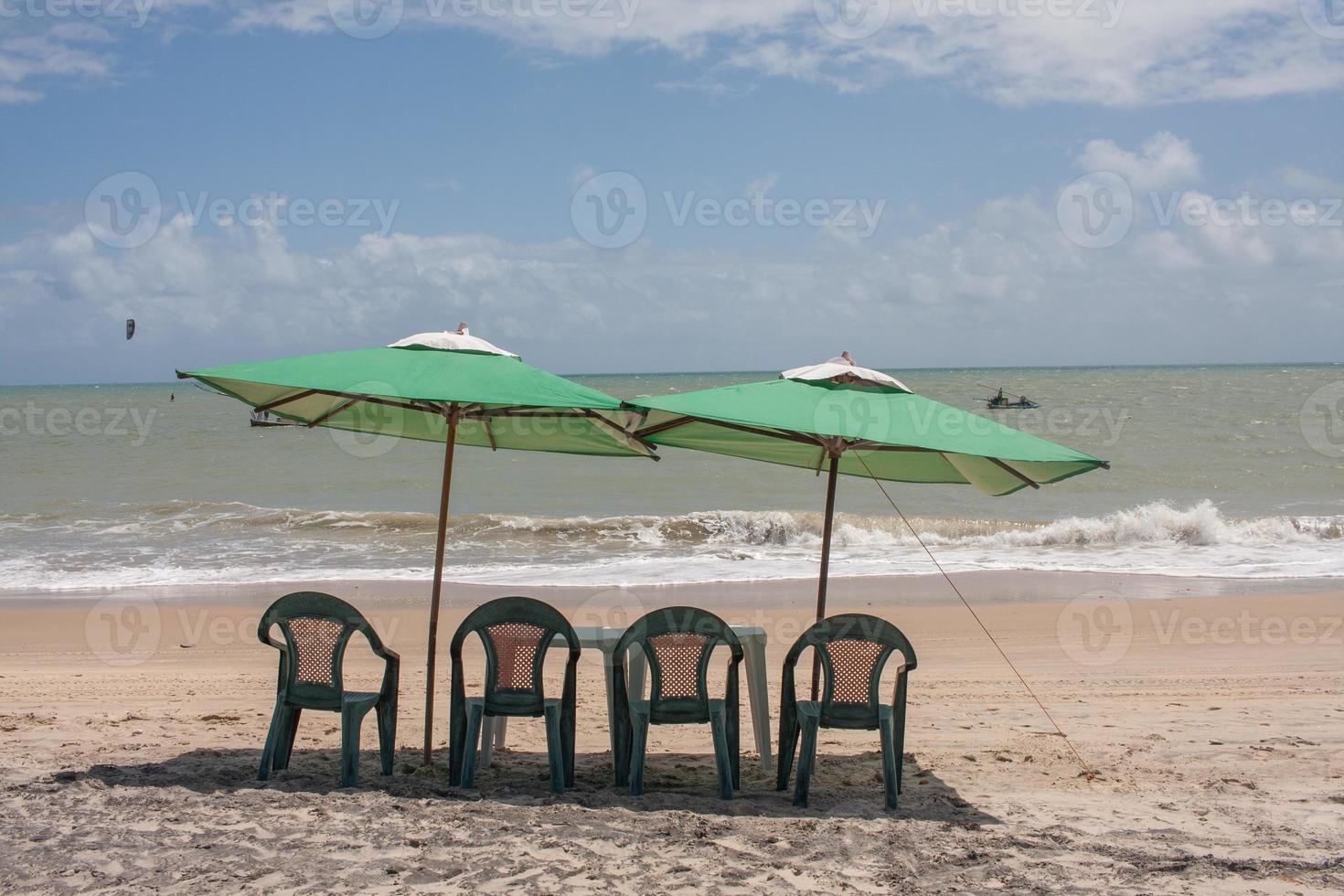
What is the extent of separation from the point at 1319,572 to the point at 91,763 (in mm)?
12407

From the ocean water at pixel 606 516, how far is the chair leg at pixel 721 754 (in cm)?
677

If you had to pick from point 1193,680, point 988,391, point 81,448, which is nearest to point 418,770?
point 1193,680

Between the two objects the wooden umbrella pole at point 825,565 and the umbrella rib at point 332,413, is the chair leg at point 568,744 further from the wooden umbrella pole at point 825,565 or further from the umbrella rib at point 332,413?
the umbrella rib at point 332,413

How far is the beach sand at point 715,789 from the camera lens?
388cm

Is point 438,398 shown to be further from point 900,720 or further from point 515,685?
point 900,720

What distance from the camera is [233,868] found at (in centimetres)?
379

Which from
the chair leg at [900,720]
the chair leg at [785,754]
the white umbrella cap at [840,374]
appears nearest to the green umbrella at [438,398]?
the white umbrella cap at [840,374]

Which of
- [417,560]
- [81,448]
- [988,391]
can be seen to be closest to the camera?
[417,560]

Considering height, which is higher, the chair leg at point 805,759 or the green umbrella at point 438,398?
the green umbrella at point 438,398

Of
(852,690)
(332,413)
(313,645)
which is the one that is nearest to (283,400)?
(332,413)

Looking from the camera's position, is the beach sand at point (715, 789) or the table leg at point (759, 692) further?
the table leg at point (759, 692)

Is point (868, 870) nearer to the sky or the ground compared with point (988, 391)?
nearer to the ground

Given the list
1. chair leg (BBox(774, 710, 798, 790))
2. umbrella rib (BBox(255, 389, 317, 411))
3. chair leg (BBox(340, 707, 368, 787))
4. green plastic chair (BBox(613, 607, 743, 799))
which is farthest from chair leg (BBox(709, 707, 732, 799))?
umbrella rib (BBox(255, 389, 317, 411))

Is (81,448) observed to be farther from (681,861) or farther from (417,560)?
(681,861)
